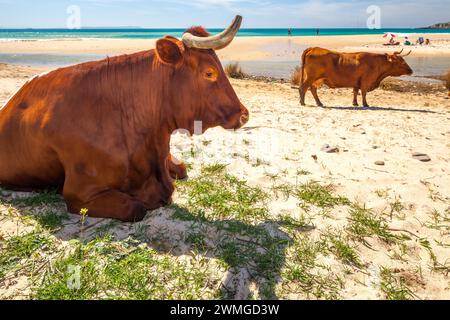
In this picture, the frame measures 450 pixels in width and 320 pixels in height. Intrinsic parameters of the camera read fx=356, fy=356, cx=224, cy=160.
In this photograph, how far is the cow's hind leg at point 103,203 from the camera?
2807 mm

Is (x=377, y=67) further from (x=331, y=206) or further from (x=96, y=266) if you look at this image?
(x=96, y=266)

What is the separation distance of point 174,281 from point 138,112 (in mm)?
1406

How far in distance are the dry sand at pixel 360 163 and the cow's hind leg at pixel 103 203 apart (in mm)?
96

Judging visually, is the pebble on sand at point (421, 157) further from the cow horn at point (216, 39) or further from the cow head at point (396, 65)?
the cow head at point (396, 65)

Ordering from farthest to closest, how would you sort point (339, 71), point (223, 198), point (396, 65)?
point (396, 65) → point (339, 71) → point (223, 198)

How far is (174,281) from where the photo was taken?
223 cm

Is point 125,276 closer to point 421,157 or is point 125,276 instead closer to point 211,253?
point 211,253

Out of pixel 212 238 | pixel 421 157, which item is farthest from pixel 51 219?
pixel 421 157

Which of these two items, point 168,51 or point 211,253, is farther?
point 168,51

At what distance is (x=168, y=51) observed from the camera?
275 cm

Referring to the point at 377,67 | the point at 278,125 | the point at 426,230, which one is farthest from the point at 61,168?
the point at 377,67

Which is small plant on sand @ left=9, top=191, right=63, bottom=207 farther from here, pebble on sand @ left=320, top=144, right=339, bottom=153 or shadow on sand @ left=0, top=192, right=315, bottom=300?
pebble on sand @ left=320, top=144, right=339, bottom=153

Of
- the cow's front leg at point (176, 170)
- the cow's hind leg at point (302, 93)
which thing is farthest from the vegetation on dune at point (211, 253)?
the cow's hind leg at point (302, 93)

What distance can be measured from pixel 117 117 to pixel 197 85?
0.70 metres
